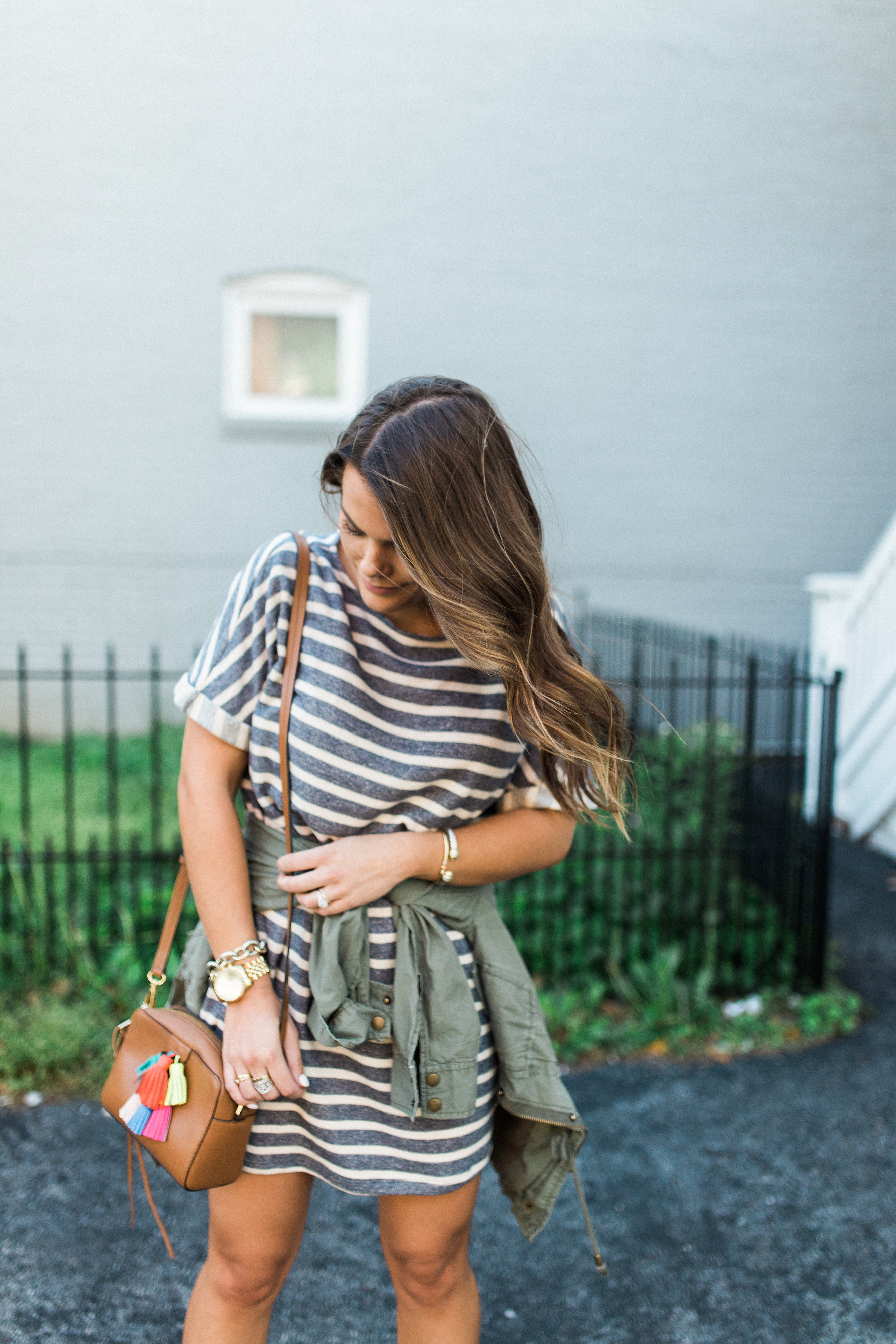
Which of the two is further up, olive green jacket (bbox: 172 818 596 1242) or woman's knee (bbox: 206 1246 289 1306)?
olive green jacket (bbox: 172 818 596 1242)

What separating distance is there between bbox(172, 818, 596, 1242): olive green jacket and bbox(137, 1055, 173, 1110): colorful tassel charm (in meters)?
0.14

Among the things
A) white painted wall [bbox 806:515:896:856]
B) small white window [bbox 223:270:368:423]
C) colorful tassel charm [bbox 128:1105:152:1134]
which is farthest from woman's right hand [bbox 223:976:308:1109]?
small white window [bbox 223:270:368:423]

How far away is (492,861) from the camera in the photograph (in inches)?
61.9

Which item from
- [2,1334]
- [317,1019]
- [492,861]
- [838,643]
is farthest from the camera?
[838,643]

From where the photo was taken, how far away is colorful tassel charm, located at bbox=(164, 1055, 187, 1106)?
1.42 metres

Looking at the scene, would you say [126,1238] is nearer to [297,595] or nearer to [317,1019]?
[317,1019]

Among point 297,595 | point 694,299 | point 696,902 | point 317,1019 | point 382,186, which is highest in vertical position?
point 382,186

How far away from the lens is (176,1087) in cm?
143

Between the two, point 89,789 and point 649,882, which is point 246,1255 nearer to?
point 649,882

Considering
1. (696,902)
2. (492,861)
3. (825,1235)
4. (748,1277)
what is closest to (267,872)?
(492,861)

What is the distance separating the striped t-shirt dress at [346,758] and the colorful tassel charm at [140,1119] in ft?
0.50

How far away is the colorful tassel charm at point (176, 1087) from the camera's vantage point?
142 cm

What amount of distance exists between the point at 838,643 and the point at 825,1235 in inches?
164

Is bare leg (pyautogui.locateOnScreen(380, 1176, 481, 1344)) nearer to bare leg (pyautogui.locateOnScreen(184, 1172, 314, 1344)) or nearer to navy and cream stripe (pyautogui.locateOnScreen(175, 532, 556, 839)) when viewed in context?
bare leg (pyautogui.locateOnScreen(184, 1172, 314, 1344))
